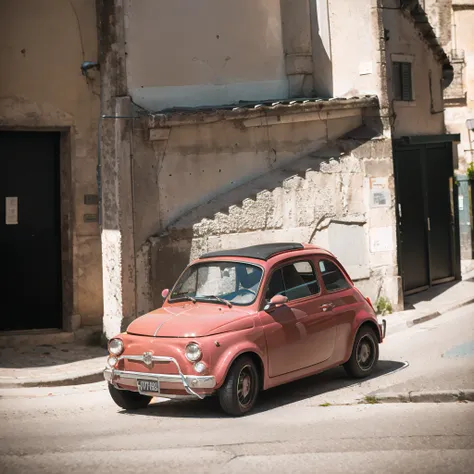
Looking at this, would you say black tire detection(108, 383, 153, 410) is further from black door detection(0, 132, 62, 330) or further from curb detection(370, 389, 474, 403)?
black door detection(0, 132, 62, 330)

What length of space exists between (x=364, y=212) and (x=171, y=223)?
12.3 feet

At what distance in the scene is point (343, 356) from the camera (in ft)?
37.9

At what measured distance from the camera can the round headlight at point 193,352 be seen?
32.0ft

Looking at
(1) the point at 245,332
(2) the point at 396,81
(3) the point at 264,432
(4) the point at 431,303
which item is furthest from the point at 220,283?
(2) the point at 396,81

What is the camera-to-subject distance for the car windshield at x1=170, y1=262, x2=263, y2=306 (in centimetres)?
1074

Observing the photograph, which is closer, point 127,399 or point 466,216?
point 127,399

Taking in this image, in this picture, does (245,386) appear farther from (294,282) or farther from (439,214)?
(439,214)

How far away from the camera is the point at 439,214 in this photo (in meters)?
20.1

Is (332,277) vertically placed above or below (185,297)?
above

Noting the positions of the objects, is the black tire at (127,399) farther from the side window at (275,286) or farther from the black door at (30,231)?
the black door at (30,231)

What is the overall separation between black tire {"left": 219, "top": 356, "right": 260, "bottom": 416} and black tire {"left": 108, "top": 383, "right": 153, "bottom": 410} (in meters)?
1.25

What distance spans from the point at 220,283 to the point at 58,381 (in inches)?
119

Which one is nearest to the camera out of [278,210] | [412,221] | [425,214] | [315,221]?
[278,210]

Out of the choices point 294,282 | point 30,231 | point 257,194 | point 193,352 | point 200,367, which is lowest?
point 200,367
